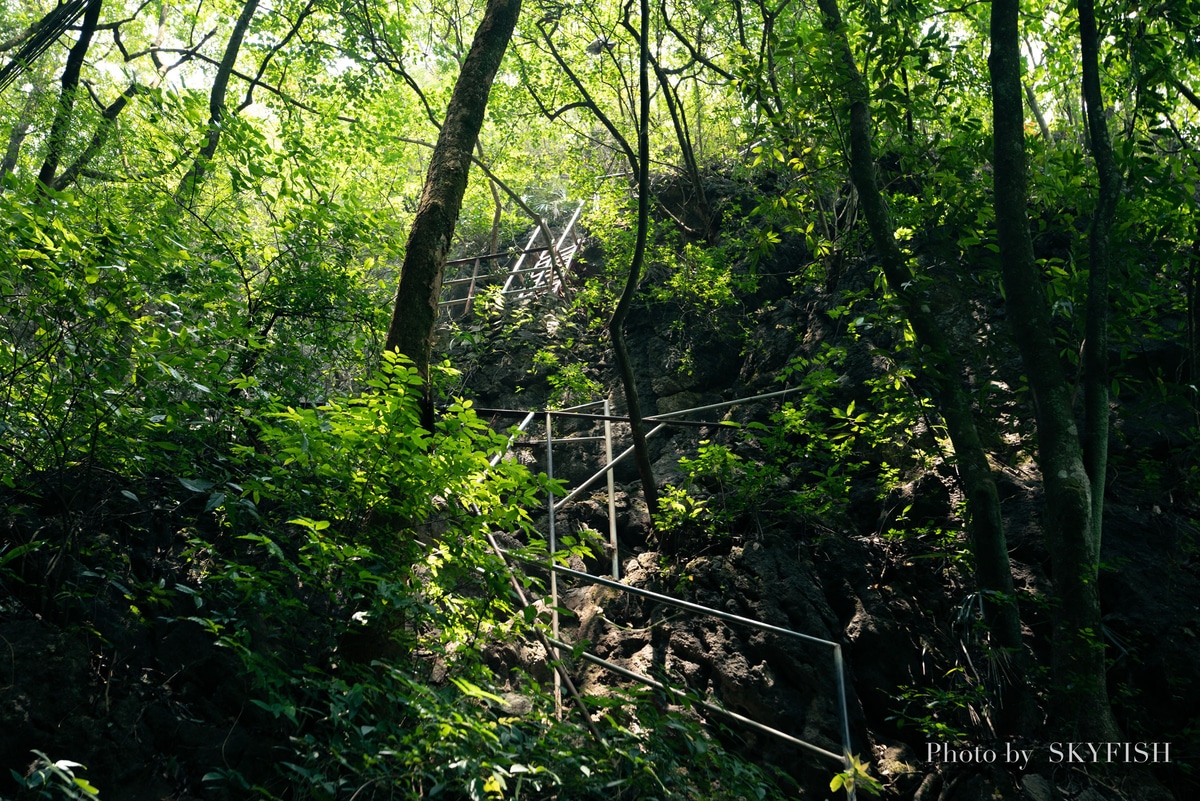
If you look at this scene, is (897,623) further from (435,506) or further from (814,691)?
(435,506)

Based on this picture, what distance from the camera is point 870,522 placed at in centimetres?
632

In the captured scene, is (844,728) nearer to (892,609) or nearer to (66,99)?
(892,609)

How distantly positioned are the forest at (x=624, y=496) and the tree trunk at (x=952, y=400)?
2 cm

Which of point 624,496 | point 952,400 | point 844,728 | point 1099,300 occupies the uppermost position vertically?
point 1099,300

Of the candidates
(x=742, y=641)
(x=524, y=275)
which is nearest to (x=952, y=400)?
(x=742, y=641)

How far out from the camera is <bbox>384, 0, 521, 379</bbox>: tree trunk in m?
4.19

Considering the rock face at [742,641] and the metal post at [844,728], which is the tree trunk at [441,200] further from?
the metal post at [844,728]

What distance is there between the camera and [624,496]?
24.7ft

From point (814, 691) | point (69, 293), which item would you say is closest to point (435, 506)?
point (69, 293)

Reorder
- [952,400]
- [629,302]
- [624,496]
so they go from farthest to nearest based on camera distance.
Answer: [624,496] → [629,302] → [952,400]

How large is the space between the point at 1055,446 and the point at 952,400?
2.29 feet

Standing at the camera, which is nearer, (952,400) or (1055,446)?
(1055,446)

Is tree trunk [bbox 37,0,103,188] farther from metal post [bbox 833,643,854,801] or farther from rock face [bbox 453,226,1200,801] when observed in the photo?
metal post [bbox 833,643,854,801]

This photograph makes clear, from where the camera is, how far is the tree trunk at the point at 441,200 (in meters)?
4.19
